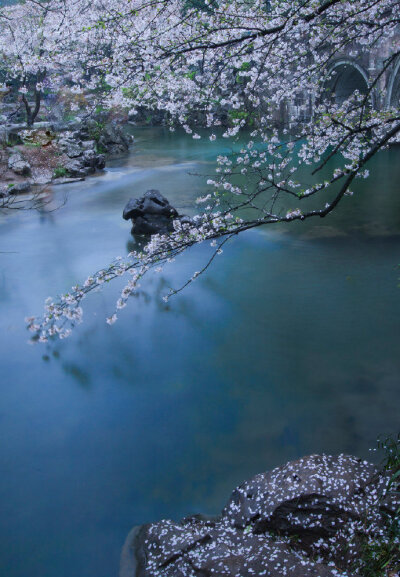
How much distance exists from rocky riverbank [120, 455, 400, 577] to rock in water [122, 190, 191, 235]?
7802mm

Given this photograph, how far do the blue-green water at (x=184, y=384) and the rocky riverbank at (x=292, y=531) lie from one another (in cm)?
70

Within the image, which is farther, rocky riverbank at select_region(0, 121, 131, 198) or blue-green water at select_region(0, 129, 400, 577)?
rocky riverbank at select_region(0, 121, 131, 198)

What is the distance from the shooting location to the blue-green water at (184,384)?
165 inches

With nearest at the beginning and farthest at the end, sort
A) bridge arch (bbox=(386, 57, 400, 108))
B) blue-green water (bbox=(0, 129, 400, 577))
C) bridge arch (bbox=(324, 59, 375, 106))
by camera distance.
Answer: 1. blue-green water (bbox=(0, 129, 400, 577))
2. bridge arch (bbox=(386, 57, 400, 108))
3. bridge arch (bbox=(324, 59, 375, 106))

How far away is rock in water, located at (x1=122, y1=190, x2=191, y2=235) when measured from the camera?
10.7 meters

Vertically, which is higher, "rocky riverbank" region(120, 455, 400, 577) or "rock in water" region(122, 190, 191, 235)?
"rock in water" region(122, 190, 191, 235)

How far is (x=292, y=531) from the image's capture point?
3068mm

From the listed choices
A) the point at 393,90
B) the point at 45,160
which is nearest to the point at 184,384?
the point at 45,160

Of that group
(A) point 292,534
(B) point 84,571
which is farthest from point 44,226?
(A) point 292,534

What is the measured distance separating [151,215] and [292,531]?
8.63 metres

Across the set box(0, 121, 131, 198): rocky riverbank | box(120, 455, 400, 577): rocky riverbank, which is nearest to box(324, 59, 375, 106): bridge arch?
box(0, 121, 131, 198): rocky riverbank

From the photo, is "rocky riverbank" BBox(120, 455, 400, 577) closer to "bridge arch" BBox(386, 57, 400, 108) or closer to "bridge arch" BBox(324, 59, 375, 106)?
"bridge arch" BBox(386, 57, 400, 108)

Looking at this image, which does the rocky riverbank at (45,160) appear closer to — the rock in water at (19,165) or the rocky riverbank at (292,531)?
the rock in water at (19,165)

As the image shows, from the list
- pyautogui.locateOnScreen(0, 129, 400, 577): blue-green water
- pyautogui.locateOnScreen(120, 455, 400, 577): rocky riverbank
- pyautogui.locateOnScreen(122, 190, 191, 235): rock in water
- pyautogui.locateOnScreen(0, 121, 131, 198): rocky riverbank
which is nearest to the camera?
pyautogui.locateOnScreen(120, 455, 400, 577): rocky riverbank
